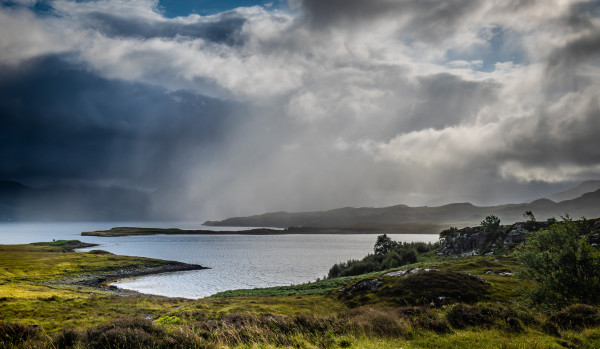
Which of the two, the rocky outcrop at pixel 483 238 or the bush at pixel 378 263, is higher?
the rocky outcrop at pixel 483 238

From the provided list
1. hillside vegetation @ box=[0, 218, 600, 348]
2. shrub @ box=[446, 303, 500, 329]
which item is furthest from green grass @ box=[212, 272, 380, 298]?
shrub @ box=[446, 303, 500, 329]

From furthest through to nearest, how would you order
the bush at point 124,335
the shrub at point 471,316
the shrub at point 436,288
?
the shrub at point 436,288
the shrub at point 471,316
the bush at point 124,335

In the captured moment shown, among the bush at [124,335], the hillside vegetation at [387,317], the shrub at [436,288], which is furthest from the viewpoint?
the shrub at [436,288]

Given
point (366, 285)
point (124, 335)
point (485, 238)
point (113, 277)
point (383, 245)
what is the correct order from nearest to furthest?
1. point (124, 335)
2. point (366, 285)
3. point (485, 238)
4. point (113, 277)
5. point (383, 245)

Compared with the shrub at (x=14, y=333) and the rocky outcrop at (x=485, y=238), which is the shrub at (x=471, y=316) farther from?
the rocky outcrop at (x=485, y=238)

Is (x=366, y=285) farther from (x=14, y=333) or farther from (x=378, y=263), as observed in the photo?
(x=14, y=333)

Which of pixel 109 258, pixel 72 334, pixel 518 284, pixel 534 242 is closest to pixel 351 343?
pixel 72 334

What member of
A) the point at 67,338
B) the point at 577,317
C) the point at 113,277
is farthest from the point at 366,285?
the point at 113,277

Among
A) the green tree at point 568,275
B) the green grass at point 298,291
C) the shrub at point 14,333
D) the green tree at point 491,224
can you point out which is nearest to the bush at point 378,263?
the green grass at point 298,291

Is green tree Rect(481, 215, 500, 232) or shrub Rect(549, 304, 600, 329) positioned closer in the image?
shrub Rect(549, 304, 600, 329)

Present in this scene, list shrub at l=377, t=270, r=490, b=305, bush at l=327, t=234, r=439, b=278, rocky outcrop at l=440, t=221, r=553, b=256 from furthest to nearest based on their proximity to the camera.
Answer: bush at l=327, t=234, r=439, b=278 → rocky outcrop at l=440, t=221, r=553, b=256 → shrub at l=377, t=270, r=490, b=305

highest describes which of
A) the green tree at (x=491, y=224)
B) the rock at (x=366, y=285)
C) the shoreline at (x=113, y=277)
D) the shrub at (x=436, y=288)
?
the green tree at (x=491, y=224)

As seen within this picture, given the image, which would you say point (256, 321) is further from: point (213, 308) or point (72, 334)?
point (213, 308)

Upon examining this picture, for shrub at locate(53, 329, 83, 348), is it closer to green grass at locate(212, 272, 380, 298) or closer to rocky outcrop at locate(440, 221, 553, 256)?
green grass at locate(212, 272, 380, 298)
